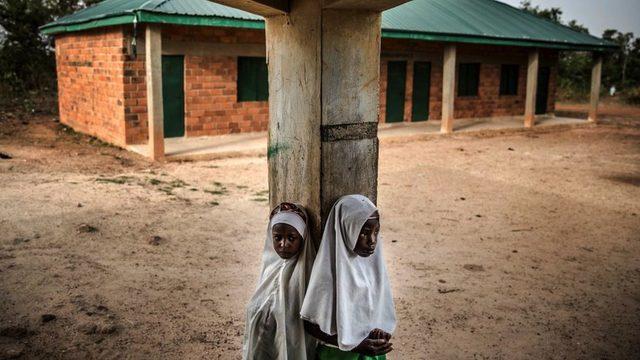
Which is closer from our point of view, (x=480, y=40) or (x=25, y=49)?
(x=480, y=40)

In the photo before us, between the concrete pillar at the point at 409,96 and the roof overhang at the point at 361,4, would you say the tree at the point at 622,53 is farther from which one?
the roof overhang at the point at 361,4

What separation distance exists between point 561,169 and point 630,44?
33.6 m

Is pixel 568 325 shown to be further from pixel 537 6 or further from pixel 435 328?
pixel 537 6

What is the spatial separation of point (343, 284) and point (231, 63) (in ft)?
35.5

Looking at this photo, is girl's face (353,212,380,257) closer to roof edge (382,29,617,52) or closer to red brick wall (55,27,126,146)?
red brick wall (55,27,126,146)

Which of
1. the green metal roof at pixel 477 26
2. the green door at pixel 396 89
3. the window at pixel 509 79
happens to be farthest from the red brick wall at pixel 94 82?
the window at pixel 509 79

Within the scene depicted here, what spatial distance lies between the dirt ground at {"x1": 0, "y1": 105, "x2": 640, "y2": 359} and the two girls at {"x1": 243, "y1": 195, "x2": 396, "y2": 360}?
4.25 ft

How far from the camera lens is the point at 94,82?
12016 mm

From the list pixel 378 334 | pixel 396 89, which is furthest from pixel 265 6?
pixel 396 89

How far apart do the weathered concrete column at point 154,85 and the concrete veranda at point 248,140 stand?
1.26 ft

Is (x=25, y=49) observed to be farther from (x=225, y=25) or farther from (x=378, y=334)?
(x=378, y=334)

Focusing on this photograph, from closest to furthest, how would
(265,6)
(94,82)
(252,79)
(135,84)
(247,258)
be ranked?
(265,6) → (247,258) → (135,84) → (94,82) → (252,79)

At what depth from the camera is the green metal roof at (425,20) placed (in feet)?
32.3

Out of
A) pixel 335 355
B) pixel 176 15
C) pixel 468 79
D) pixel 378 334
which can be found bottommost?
pixel 335 355
